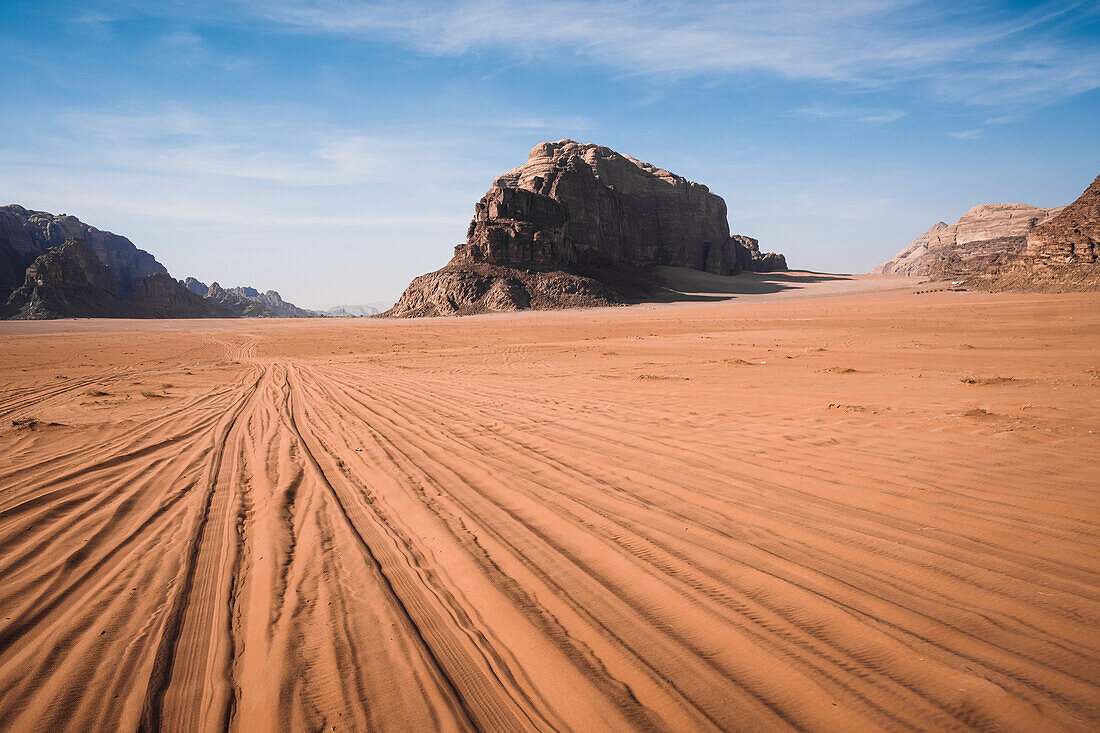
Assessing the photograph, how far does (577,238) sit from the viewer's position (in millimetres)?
80938

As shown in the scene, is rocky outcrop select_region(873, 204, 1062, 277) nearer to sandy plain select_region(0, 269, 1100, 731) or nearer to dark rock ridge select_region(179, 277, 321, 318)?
sandy plain select_region(0, 269, 1100, 731)

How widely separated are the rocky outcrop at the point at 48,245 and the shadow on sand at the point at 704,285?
104576 mm

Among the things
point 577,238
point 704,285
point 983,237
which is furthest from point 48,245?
point 983,237

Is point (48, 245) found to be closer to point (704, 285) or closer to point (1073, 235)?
point (704, 285)

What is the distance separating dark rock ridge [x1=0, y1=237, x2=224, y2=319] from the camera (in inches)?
3071

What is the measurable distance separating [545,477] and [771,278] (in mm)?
120473

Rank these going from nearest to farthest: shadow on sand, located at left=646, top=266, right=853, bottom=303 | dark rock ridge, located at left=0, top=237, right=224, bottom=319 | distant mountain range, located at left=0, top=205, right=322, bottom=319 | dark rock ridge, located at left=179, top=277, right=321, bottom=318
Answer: shadow on sand, located at left=646, top=266, right=853, bottom=303 < dark rock ridge, located at left=0, top=237, right=224, bottom=319 < distant mountain range, located at left=0, top=205, right=322, bottom=319 < dark rock ridge, located at left=179, top=277, right=321, bottom=318

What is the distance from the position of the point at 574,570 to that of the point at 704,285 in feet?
310

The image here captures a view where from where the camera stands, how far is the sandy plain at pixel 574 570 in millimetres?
1938

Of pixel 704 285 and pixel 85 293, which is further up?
pixel 85 293

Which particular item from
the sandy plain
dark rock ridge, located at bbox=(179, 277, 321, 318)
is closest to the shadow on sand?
the sandy plain

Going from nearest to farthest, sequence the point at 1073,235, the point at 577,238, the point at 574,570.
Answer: the point at 574,570, the point at 1073,235, the point at 577,238

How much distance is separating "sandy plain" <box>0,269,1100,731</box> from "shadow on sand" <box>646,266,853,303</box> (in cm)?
6613

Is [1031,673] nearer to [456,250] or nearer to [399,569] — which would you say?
[399,569]
